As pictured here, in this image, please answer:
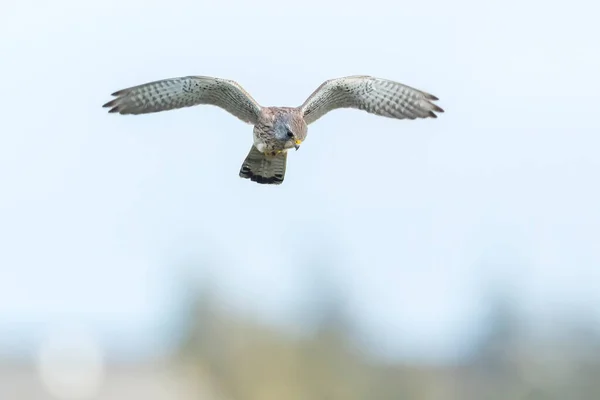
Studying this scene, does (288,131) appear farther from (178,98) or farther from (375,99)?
(375,99)

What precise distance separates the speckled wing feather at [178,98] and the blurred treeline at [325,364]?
17.1 m

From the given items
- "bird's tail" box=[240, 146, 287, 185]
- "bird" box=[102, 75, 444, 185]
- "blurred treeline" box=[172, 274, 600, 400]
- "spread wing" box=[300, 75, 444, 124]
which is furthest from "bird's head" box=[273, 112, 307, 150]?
"blurred treeline" box=[172, 274, 600, 400]

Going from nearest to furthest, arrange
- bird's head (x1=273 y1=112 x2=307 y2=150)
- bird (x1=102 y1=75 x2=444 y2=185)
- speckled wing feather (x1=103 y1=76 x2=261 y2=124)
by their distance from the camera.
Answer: bird's head (x1=273 y1=112 x2=307 y2=150)
bird (x1=102 y1=75 x2=444 y2=185)
speckled wing feather (x1=103 y1=76 x2=261 y2=124)

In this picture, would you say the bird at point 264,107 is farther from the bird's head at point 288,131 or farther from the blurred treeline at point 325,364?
the blurred treeline at point 325,364

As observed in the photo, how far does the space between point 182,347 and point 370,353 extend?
14.6 feet

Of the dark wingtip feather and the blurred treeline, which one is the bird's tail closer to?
the dark wingtip feather

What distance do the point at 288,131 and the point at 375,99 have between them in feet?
5.91

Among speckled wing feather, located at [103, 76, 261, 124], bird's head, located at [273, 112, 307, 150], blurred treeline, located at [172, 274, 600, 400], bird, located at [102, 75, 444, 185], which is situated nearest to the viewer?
bird's head, located at [273, 112, 307, 150]

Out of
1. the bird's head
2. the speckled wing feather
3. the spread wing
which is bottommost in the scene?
the bird's head

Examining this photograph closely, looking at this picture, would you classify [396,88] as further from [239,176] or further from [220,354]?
[220,354]

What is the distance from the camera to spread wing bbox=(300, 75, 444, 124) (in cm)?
1761

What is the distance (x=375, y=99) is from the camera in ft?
59.3

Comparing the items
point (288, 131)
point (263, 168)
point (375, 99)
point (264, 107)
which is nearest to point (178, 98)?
point (264, 107)

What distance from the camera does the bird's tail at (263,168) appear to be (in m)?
17.4
